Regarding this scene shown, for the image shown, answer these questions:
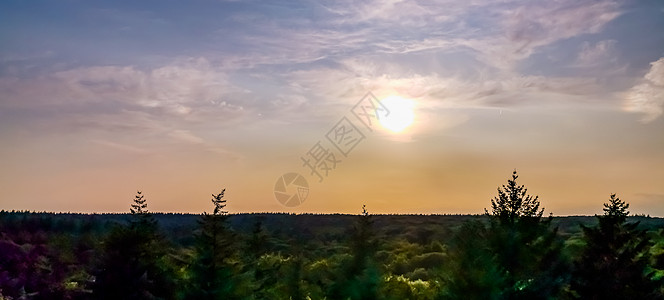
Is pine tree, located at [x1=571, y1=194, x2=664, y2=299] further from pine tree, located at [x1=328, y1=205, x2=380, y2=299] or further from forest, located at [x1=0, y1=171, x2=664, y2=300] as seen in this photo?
pine tree, located at [x1=328, y1=205, x2=380, y2=299]

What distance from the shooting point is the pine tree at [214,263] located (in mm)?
24547

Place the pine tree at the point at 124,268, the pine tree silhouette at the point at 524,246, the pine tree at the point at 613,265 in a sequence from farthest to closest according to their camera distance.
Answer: the pine tree silhouette at the point at 524,246
the pine tree at the point at 124,268
the pine tree at the point at 613,265

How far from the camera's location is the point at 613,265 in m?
21.6

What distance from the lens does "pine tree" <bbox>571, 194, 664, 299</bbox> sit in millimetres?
21266

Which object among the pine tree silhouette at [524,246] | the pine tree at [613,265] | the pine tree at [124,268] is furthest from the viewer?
the pine tree silhouette at [524,246]

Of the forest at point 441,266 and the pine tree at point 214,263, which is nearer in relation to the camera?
the forest at point 441,266

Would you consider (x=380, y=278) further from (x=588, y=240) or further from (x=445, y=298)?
(x=588, y=240)

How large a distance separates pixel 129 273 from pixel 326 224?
16357 centimetres

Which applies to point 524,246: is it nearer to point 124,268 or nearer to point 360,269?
point 360,269

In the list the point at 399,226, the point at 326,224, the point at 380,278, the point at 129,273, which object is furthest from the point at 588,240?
the point at 326,224

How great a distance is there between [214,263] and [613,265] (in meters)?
15.0

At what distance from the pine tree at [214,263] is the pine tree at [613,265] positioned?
13.2 meters

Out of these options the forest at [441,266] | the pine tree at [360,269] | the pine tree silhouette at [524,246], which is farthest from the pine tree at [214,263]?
the pine tree silhouette at [524,246]

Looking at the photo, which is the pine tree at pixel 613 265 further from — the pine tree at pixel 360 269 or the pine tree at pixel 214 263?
the pine tree at pixel 214 263
